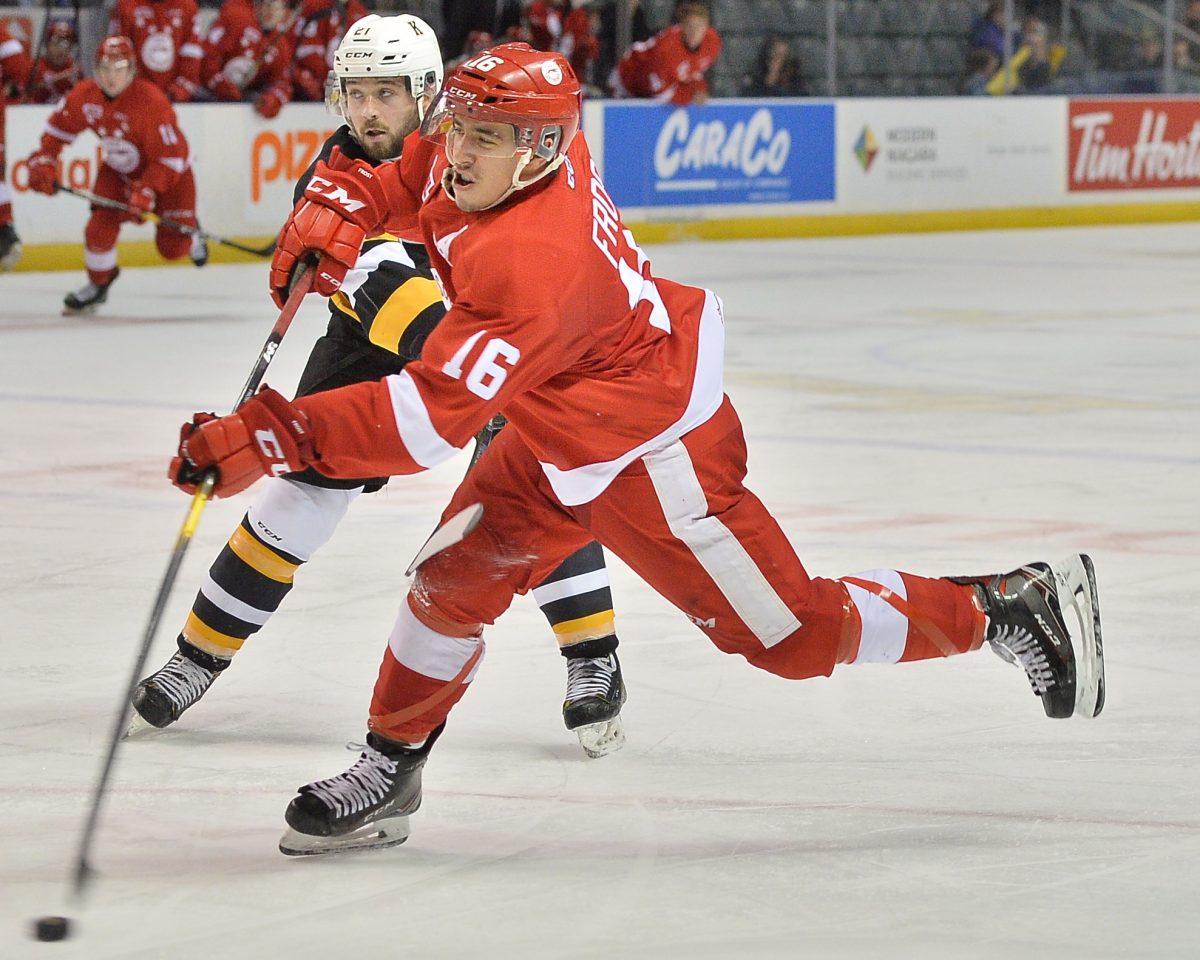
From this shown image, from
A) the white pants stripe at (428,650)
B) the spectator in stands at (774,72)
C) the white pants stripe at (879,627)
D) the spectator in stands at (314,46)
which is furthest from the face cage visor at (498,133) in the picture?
the spectator in stands at (774,72)

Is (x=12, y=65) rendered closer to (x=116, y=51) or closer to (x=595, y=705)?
(x=116, y=51)

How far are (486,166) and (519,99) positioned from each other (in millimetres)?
92

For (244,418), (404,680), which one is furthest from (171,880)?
(244,418)

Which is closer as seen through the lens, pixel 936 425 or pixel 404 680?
pixel 404 680

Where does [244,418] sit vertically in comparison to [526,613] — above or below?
above

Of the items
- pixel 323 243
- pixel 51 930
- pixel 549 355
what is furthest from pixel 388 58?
pixel 51 930

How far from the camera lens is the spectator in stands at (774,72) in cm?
1501

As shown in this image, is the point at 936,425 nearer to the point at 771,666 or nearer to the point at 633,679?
the point at 633,679

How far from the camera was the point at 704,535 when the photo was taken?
279 centimetres

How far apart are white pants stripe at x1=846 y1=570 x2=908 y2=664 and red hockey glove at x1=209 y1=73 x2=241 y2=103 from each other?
1037cm

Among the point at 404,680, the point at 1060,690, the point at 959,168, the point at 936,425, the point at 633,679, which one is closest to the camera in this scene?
the point at 404,680

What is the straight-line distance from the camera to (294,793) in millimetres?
3057

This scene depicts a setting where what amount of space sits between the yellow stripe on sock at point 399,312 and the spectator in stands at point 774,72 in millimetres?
11904

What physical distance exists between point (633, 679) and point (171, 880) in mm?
1236
